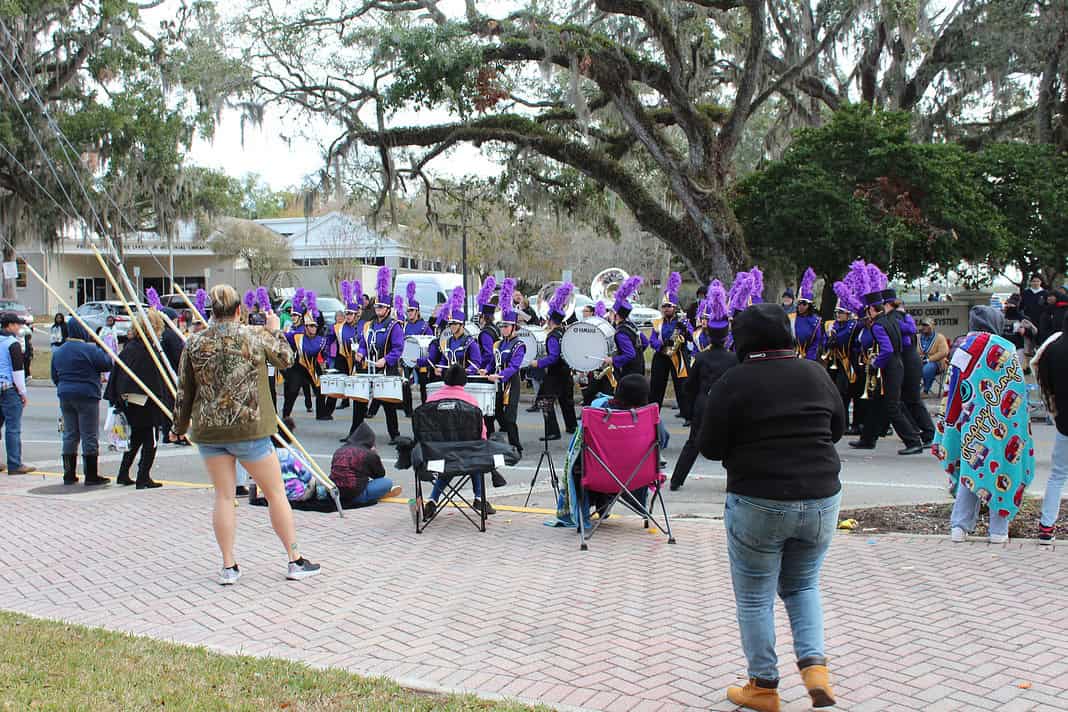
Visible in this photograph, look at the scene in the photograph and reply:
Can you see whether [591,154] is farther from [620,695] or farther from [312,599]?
[620,695]

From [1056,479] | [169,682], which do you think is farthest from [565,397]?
[169,682]

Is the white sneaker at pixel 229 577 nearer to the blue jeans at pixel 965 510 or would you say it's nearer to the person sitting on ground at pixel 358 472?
the person sitting on ground at pixel 358 472

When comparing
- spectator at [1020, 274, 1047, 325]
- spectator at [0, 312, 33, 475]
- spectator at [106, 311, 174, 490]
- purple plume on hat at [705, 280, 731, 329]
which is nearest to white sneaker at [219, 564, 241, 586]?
spectator at [106, 311, 174, 490]

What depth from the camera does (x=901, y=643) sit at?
16.2ft

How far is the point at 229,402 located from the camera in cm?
590

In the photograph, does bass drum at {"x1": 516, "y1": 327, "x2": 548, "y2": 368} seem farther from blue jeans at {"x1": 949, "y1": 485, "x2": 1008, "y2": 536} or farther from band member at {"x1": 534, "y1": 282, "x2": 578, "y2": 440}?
blue jeans at {"x1": 949, "y1": 485, "x2": 1008, "y2": 536}

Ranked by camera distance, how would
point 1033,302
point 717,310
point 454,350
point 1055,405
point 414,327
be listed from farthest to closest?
point 1033,302, point 414,327, point 454,350, point 717,310, point 1055,405

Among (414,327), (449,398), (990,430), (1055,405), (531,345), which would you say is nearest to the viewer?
(1055,405)

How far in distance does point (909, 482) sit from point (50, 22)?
2726 cm

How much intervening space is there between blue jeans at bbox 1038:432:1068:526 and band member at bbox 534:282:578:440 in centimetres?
668

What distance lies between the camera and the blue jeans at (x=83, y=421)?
998 centimetres

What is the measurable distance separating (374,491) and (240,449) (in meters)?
3.04

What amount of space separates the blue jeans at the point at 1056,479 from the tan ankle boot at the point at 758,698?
3614mm

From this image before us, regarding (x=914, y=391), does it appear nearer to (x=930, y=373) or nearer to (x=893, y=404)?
(x=893, y=404)
